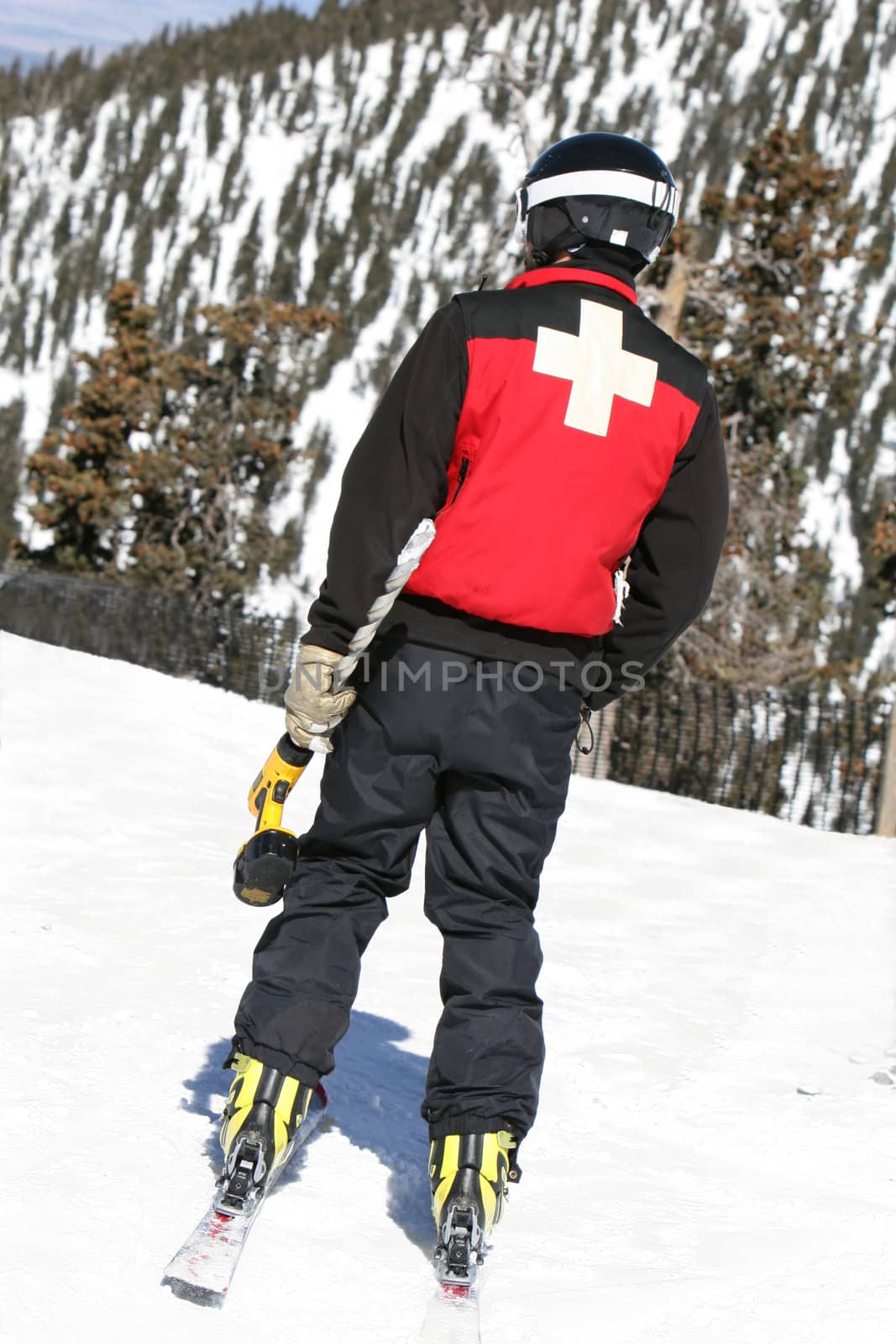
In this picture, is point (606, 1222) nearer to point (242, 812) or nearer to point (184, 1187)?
point (184, 1187)

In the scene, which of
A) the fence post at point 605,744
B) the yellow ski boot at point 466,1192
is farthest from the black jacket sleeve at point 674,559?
the fence post at point 605,744

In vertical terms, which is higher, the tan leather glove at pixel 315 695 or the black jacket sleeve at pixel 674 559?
the black jacket sleeve at pixel 674 559

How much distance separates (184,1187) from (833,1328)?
1.05 metres

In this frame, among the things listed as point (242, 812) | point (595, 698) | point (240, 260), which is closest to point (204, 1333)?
point (595, 698)

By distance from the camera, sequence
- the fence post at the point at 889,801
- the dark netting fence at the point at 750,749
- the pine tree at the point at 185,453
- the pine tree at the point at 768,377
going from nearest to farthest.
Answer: the fence post at the point at 889,801, the dark netting fence at the point at 750,749, the pine tree at the point at 768,377, the pine tree at the point at 185,453

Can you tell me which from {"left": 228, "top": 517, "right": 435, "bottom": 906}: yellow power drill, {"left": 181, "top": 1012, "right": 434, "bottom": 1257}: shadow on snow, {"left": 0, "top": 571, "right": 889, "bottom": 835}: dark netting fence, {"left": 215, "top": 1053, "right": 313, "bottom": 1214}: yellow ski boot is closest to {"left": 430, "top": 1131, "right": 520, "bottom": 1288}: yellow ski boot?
{"left": 181, "top": 1012, "right": 434, "bottom": 1257}: shadow on snow

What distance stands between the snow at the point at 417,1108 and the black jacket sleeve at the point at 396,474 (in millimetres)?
962

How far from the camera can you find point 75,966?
335 centimetres

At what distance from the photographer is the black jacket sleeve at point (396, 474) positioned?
2.10 m

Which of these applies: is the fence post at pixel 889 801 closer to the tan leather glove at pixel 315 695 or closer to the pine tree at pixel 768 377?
the tan leather glove at pixel 315 695

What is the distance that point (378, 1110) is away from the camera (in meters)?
2.79

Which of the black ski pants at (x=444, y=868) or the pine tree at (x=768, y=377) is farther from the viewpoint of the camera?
the pine tree at (x=768, y=377)

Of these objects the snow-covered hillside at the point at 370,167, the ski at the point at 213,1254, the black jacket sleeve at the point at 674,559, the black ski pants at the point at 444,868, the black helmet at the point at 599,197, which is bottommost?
the ski at the point at 213,1254

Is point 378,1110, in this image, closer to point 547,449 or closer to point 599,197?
point 547,449
